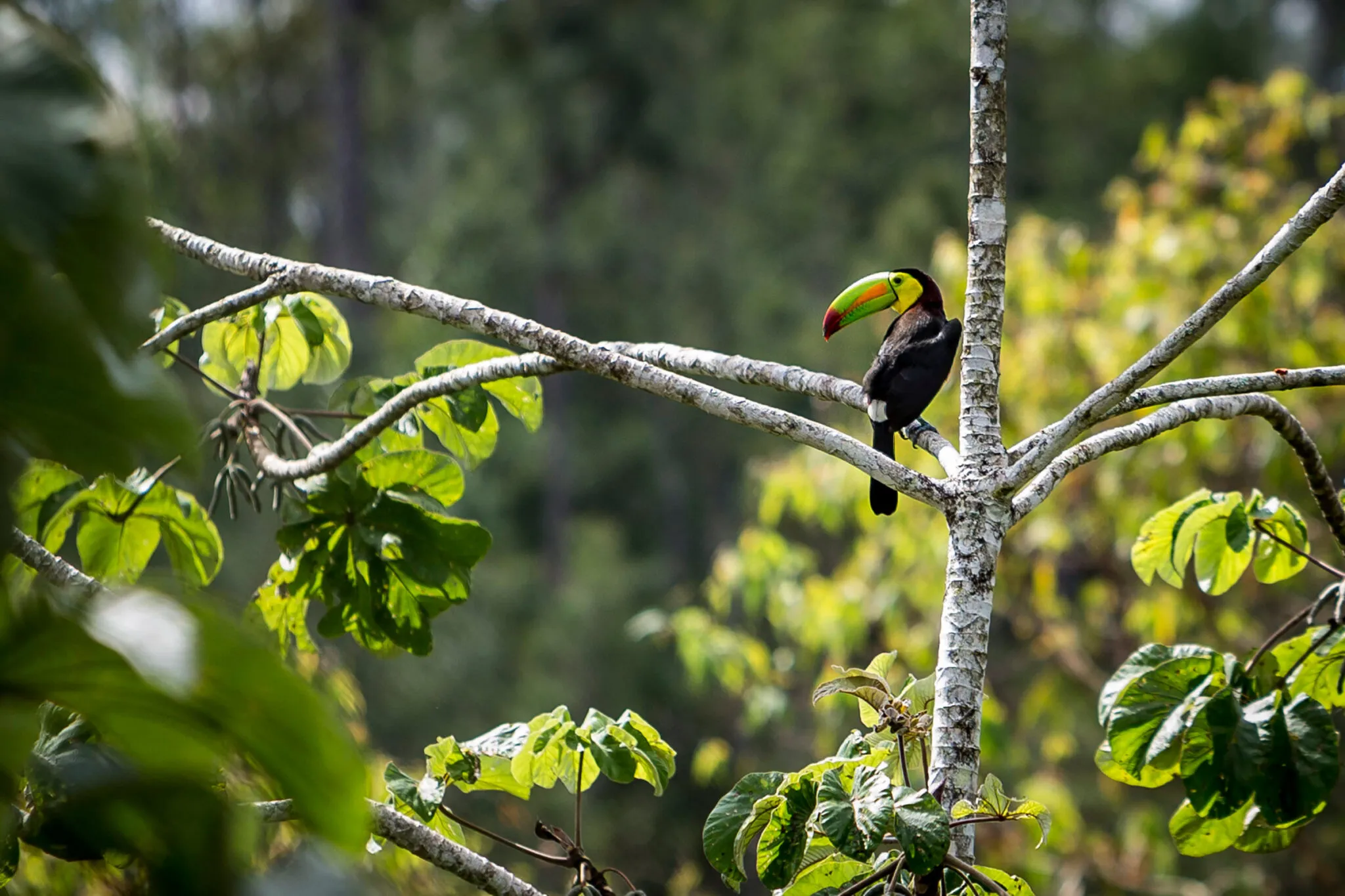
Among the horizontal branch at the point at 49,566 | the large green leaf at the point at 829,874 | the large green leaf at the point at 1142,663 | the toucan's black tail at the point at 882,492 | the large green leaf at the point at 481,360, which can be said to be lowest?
the large green leaf at the point at 829,874

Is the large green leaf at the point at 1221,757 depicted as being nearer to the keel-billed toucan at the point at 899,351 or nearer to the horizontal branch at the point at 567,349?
the horizontal branch at the point at 567,349

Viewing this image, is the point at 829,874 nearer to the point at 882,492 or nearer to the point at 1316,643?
the point at 1316,643

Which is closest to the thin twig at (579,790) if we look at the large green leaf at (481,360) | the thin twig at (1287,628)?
the large green leaf at (481,360)

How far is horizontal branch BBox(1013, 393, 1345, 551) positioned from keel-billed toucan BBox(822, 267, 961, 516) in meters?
0.59

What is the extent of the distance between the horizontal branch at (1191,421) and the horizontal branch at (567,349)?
112 mm

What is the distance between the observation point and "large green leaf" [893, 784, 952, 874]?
871mm

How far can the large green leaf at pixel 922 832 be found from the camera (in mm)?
871

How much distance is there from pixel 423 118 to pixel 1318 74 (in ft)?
28.2

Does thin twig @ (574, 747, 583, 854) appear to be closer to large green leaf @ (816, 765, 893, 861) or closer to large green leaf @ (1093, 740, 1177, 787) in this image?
large green leaf @ (816, 765, 893, 861)

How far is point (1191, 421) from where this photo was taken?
1.26 metres

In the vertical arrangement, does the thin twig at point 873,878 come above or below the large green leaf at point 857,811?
below

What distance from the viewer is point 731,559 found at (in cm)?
422

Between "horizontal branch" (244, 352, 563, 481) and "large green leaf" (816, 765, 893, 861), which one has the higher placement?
"horizontal branch" (244, 352, 563, 481)

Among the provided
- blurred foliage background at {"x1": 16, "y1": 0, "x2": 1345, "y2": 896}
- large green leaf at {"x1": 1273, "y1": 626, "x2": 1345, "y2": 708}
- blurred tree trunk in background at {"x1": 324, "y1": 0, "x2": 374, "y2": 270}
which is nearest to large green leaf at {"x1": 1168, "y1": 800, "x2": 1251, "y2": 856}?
large green leaf at {"x1": 1273, "y1": 626, "x2": 1345, "y2": 708}
